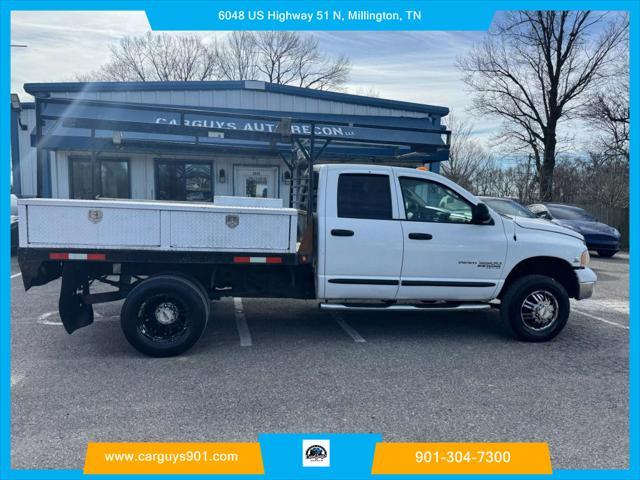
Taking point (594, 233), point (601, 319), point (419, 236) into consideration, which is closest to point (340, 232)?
point (419, 236)

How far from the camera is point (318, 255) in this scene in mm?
5223

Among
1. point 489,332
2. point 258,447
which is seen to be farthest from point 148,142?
point 489,332

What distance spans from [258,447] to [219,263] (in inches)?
86.4

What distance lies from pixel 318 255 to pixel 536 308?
265 centimetres

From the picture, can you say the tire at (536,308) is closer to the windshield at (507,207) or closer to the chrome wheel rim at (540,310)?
the chrome wheel rim at (540,310)

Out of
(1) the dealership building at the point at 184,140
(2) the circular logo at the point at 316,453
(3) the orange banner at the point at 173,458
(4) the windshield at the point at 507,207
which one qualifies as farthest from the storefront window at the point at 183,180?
(2) the circular logo at the point at 316,453

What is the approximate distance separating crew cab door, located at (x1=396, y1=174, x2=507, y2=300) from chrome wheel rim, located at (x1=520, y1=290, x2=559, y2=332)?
0.42 metres

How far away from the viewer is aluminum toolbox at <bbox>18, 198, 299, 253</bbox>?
459cm

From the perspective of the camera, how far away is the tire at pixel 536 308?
18.0 ft

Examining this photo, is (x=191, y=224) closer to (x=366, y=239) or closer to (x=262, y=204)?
(x=262, y=204)

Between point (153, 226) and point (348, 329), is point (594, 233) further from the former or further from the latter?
point (153, 226)

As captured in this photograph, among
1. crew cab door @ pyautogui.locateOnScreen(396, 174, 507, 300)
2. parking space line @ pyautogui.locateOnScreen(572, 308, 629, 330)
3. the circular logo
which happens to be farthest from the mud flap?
parking space line @ pyautogui.locateOnScreen(572, 308, 629, 330)

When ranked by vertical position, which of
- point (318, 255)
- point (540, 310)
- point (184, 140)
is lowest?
point (540, 310)

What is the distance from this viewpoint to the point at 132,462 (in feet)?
10.1
